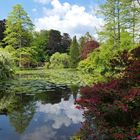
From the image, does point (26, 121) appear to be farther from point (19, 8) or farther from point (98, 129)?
point (19, 8)

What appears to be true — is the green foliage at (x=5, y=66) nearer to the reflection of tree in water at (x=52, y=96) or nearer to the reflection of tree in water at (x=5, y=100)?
the reflection of tree in water at (x=5, y=100)

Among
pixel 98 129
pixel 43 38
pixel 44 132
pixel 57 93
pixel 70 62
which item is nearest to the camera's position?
pixel 98 129

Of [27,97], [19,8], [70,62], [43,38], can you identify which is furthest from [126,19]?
[43,38]

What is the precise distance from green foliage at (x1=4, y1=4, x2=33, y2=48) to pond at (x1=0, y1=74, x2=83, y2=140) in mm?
26544

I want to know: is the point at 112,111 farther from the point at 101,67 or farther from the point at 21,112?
the point at 101,67

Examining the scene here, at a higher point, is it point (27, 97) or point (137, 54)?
point (137, 54)

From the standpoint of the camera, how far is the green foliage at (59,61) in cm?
4720

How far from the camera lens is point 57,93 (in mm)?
13398

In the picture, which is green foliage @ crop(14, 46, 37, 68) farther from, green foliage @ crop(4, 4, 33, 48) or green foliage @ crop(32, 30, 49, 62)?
green foliage @ crop(32, 30, 49, 62)

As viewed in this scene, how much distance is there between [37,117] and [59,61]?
133 feet

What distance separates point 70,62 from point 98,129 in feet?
145

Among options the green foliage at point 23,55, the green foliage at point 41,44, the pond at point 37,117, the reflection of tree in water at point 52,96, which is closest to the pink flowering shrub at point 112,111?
the pond at point 37,117

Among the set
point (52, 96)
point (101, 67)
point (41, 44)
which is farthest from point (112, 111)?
point (41, 44)

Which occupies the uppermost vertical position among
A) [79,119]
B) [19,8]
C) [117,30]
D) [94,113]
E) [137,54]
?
[19,8]
